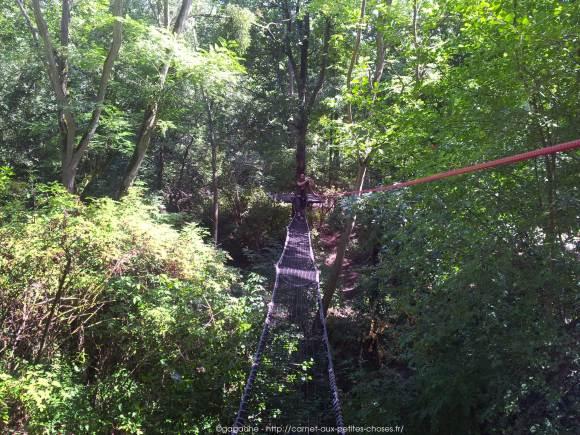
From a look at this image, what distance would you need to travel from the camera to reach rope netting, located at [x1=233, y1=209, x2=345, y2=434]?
290 cm

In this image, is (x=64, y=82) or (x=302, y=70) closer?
(x=64, y=82)

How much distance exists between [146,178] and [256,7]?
4.73 meters

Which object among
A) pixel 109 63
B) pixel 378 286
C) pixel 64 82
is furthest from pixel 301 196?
pixel 378 286

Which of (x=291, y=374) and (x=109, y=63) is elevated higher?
(x=109, y=63)

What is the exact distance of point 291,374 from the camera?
3291mm

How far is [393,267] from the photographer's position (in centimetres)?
307

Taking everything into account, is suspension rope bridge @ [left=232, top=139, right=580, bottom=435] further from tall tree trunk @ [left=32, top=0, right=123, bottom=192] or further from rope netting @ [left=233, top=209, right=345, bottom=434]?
tall tree trunk @ [left=32, top=0, right=123, bottom=192]

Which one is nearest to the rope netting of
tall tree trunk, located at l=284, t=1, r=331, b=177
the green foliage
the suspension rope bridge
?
the suspension rope bridge

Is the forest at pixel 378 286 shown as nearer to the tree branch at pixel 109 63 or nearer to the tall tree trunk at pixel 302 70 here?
the tree branch at pixel 109 63

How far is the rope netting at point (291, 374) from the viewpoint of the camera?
2.90 m

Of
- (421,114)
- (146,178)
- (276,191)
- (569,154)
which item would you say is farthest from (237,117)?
(569,154)

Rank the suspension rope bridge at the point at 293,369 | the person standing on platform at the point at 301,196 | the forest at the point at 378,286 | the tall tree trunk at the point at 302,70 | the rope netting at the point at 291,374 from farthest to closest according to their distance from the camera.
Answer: the tall tree trunk at the point at 302,70
the person standing on platform at the point at 301,196
the rope netting at the point at 291,374
the suspension rope bridge at the point at 293,369
the forest at the point at 378,286

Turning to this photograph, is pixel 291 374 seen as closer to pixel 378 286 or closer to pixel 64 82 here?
pixel 378 286

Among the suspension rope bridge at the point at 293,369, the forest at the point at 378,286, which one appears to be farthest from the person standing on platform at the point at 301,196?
the suspension rope bridge at the point at 293,369
